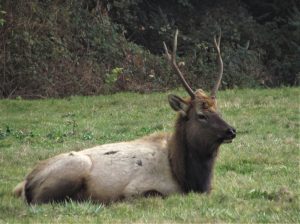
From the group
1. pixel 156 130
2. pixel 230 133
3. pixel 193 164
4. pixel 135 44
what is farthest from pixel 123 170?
pixel 135 44

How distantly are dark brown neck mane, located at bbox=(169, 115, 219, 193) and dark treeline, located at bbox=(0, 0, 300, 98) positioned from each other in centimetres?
1209

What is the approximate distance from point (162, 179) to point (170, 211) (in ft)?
4.13

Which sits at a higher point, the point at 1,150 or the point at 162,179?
the point at 162,179

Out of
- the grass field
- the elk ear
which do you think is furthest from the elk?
the grass field

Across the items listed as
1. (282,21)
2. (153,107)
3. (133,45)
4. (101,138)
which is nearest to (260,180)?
(101,138)

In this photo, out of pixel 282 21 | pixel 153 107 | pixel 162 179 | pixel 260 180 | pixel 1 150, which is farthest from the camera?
pixel 282 21

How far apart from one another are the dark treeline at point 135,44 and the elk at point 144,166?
11915mm

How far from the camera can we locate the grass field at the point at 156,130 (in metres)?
7.43

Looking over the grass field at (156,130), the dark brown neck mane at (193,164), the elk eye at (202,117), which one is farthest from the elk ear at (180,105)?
the grass field at (156,130)

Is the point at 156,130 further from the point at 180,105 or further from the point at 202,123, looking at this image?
the point at 202,123

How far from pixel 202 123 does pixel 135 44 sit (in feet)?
58.3

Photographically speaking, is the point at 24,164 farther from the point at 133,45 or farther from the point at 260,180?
A: the point at 133,45

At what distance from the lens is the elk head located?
8766mm

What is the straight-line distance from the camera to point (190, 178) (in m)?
8.85
